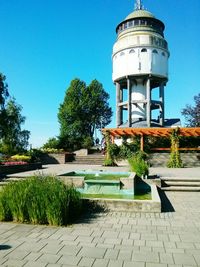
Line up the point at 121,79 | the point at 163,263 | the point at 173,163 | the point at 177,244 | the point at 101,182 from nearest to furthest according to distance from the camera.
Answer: the point at 163,263
the point at 177,244
the point at 101,182
the point at 173,163
the point at 121,79

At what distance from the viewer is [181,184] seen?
42.6 ft

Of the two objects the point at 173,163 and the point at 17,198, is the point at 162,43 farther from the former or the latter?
the point at 17,198

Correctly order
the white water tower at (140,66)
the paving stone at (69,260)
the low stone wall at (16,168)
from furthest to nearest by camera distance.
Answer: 1. the white water tower at (140,66)
2. the low stone wall at (16,168)
3. the paving stone at (69,260)

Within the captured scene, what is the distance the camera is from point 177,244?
5367mm

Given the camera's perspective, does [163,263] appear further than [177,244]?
No

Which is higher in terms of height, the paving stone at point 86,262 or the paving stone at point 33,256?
the paving stone at point 33,256

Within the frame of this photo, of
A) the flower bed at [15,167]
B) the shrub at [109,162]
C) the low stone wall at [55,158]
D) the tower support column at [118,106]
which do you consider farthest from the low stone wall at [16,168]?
the tower support column at [118,106]

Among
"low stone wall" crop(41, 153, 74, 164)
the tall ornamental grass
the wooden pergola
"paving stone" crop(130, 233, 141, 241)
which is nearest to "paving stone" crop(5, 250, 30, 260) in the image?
the tall ornamental grass

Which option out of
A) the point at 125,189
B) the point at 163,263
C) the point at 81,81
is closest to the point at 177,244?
the point at 163,263

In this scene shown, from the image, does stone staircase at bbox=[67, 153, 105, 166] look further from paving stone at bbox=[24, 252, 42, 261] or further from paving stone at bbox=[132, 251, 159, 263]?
paving stone at bbox=[24, 252, 42, 261]

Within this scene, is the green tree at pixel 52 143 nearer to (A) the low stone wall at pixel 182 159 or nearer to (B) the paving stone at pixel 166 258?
(A) the low stone wall at pixel 182 159

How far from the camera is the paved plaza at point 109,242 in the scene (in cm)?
447

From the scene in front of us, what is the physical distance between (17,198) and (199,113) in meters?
39.8

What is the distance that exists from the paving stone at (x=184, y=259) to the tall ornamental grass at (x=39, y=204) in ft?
8.96
